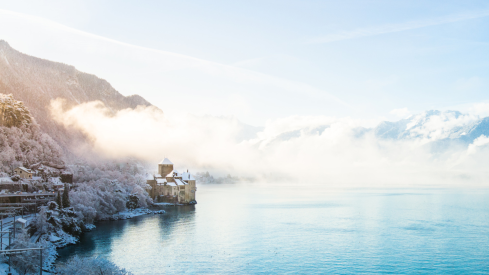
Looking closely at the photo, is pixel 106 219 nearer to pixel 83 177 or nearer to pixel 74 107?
pixel 83 177

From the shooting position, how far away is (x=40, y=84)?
150375mm

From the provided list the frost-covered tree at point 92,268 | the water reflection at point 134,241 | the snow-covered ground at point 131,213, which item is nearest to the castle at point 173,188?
the snow-covered ground at point 131,213

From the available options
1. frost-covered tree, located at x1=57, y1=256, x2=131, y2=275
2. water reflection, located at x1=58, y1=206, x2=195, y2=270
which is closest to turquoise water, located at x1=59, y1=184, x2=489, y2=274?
water reflection, located at x1=58, y1=206, x2=195, y2=270

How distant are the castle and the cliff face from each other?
1708 inches

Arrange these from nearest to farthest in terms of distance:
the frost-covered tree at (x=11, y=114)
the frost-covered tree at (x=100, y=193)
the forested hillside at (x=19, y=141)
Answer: the frost-covered tree at (x=100, y=193) → the forested hillside at (x=19, y=141) → the frost-covered tree at (x=11, y=114)

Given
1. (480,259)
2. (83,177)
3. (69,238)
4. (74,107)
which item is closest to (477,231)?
(480,259)

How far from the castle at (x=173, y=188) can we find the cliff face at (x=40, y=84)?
43381 mm

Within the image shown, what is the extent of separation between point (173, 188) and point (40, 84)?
87.9 m

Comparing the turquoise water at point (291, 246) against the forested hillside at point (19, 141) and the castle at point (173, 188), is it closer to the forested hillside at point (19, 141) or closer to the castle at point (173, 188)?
the castle at point (173, 188)

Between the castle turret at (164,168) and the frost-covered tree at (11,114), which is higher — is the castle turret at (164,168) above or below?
below

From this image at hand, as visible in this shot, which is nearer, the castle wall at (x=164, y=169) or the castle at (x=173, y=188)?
the castle at (x=173, y=188)

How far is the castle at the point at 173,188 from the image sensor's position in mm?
111062

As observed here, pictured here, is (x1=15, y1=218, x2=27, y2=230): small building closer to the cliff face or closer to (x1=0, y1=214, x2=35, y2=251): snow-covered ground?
(x1=0, y1=214, x2=35, y2=251): snow-covered ground

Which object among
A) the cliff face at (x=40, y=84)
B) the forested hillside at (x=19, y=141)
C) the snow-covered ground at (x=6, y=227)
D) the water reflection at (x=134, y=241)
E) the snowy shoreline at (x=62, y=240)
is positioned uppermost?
the cliff face at (x=40, y=84)
